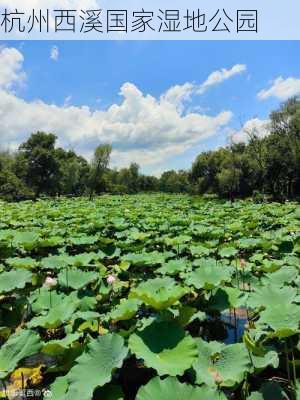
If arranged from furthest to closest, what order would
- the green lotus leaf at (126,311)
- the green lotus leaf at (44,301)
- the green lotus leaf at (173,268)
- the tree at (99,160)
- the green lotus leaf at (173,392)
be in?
the tree at (99,160), the green lotus leaf at (173,268), the green lotus leaf at (44,301), the green lotus leaf at (126,311), the green lotus leaf at (173,392)

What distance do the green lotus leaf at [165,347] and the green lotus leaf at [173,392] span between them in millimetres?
167

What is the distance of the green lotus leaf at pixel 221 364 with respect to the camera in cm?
231

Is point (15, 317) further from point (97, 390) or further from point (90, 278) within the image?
point (97, 390)

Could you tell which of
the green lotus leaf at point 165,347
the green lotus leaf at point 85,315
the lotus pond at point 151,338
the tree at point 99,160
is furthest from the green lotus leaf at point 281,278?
the tree at point 99,160

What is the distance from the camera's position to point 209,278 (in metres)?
3.63

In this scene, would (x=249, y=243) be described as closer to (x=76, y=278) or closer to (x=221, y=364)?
(x=76, y=278)

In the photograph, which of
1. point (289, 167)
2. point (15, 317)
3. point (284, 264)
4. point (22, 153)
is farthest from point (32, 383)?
point (22, 153)

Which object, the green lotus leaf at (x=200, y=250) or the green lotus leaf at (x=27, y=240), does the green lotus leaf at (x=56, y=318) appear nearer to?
the green lotus leaf at (x=200, y=250)

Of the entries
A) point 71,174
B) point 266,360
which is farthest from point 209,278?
point 71,174

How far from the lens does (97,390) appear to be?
2.35 meters

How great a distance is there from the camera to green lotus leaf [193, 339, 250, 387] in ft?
7.59

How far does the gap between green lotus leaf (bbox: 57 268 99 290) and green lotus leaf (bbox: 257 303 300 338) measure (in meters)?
1.91

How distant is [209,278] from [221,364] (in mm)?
1193

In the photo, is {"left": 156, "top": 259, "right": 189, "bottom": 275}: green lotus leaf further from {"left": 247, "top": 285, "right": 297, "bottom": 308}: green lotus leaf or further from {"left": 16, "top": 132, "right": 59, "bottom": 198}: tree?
{"left": 16, "top": 132, "right": 59, "bottom": 198}: tree
